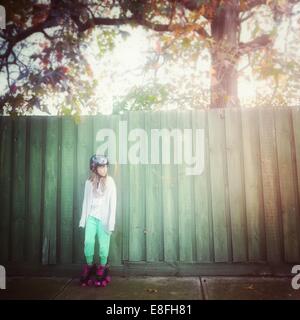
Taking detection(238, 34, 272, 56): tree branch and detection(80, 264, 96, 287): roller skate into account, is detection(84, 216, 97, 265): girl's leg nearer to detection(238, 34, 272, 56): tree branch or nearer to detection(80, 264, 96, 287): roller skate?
detection(80, 264, 96, 287): roller skate

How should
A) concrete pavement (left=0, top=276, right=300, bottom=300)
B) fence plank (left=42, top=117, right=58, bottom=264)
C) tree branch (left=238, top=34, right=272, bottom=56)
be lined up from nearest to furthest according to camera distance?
1. concrete pavement (left=0, top=276, right=300, bottom=300)
2. fence plank (left=42, top=117, right=58, bottom=264)
3. tree branch (left=238, top=34, right=272, bottom=56)

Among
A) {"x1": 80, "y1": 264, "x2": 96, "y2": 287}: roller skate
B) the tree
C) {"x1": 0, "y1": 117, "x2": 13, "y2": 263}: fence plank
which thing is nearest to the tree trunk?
the tree

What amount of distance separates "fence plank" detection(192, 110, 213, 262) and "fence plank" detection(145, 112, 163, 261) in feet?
1.95

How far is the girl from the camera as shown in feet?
16.4

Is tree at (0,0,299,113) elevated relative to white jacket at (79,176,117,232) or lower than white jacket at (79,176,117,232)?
elevated

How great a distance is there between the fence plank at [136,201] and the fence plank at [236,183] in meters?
1.43

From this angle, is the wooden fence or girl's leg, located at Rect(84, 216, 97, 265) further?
the wooden fence

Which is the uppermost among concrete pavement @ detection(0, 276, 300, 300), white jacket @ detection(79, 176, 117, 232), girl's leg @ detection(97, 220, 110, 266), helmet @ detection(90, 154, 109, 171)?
helmet @ detection(90, 154, 109, 171)

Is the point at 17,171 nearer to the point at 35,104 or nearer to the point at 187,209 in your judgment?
the point at 35,104

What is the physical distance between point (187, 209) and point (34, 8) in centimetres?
439

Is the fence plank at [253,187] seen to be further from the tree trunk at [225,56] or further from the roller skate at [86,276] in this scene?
the roller skate at [86,276]

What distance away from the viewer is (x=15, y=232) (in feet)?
18.1
